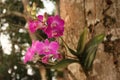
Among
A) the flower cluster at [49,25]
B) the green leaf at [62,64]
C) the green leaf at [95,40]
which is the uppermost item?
the flower cluster at [49,25]

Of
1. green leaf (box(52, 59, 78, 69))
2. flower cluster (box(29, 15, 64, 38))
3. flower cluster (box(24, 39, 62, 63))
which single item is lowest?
green leaf (box(52, 59, 78, 69))

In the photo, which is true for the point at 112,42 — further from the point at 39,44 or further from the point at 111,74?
the point at 39,44

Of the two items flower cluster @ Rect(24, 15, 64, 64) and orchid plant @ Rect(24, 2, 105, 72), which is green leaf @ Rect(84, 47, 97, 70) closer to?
orchid plant @ Rect(24, 2, 105, 72)

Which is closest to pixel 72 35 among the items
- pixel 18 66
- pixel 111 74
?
pixel 111 74

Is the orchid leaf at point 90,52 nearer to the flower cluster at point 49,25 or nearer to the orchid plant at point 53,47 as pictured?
the orchid plant at point 53,47

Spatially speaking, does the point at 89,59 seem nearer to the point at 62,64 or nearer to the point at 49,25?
the point at 62,64

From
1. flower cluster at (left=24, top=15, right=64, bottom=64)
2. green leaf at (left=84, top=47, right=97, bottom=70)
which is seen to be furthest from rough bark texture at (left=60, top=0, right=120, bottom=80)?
flower cluster at (left=24, top=15, right=64, bottom=64)

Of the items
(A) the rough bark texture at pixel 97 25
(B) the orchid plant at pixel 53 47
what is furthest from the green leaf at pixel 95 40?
(A) the rough bark texture at pixel 97 25

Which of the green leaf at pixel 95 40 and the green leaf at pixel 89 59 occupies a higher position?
the green leaf at pixel 95 40
